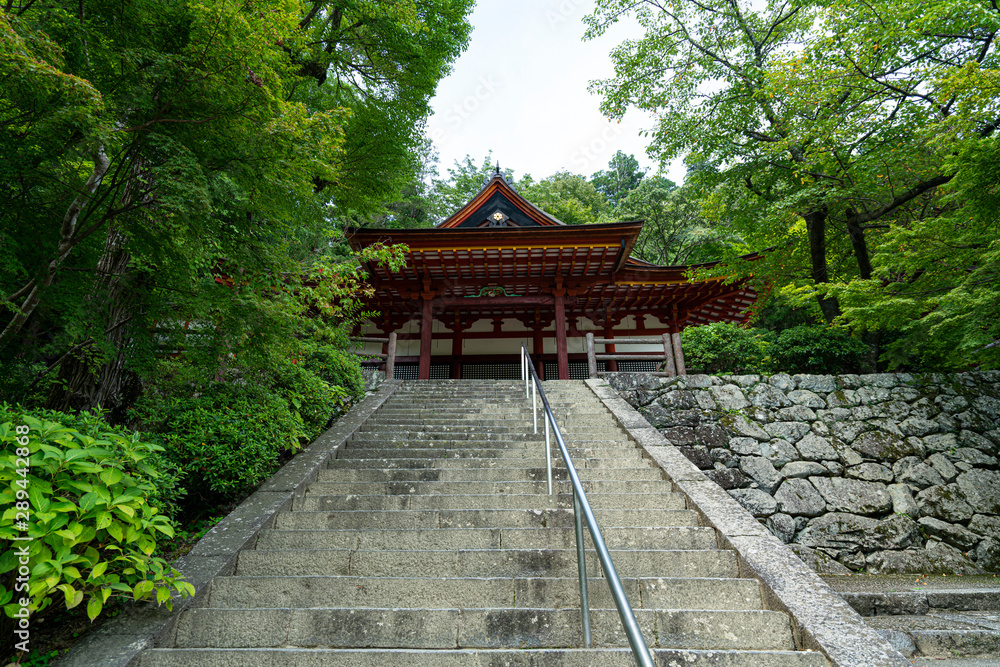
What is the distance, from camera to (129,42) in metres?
3.09

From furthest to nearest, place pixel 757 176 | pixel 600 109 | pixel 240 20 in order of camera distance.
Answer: pixel 600 109 < pixel 757 176 < pixel 240 20

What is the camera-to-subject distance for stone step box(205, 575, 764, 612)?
272cm

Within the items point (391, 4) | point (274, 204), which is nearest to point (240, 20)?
point (274, 204)

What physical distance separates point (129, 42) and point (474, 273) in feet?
24.3

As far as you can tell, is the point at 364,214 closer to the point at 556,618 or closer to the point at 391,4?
the point at 391,4

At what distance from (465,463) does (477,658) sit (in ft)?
8.21

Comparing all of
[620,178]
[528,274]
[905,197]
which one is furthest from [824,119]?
[620,178]

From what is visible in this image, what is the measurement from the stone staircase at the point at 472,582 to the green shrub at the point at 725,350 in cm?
380

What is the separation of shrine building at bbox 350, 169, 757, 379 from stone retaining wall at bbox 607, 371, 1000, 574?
4.63ft

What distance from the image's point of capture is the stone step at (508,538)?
3324 mm

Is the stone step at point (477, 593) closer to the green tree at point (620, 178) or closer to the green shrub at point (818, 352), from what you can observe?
the green shrub at point (818, 352)

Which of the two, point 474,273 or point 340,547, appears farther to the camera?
point 474,273

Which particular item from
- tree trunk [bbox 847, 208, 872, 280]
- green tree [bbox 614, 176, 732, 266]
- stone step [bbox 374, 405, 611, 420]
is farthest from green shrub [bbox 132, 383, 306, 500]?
green tree [bbox 614, 176, 732, 266]

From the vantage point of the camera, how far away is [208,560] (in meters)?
3.08
